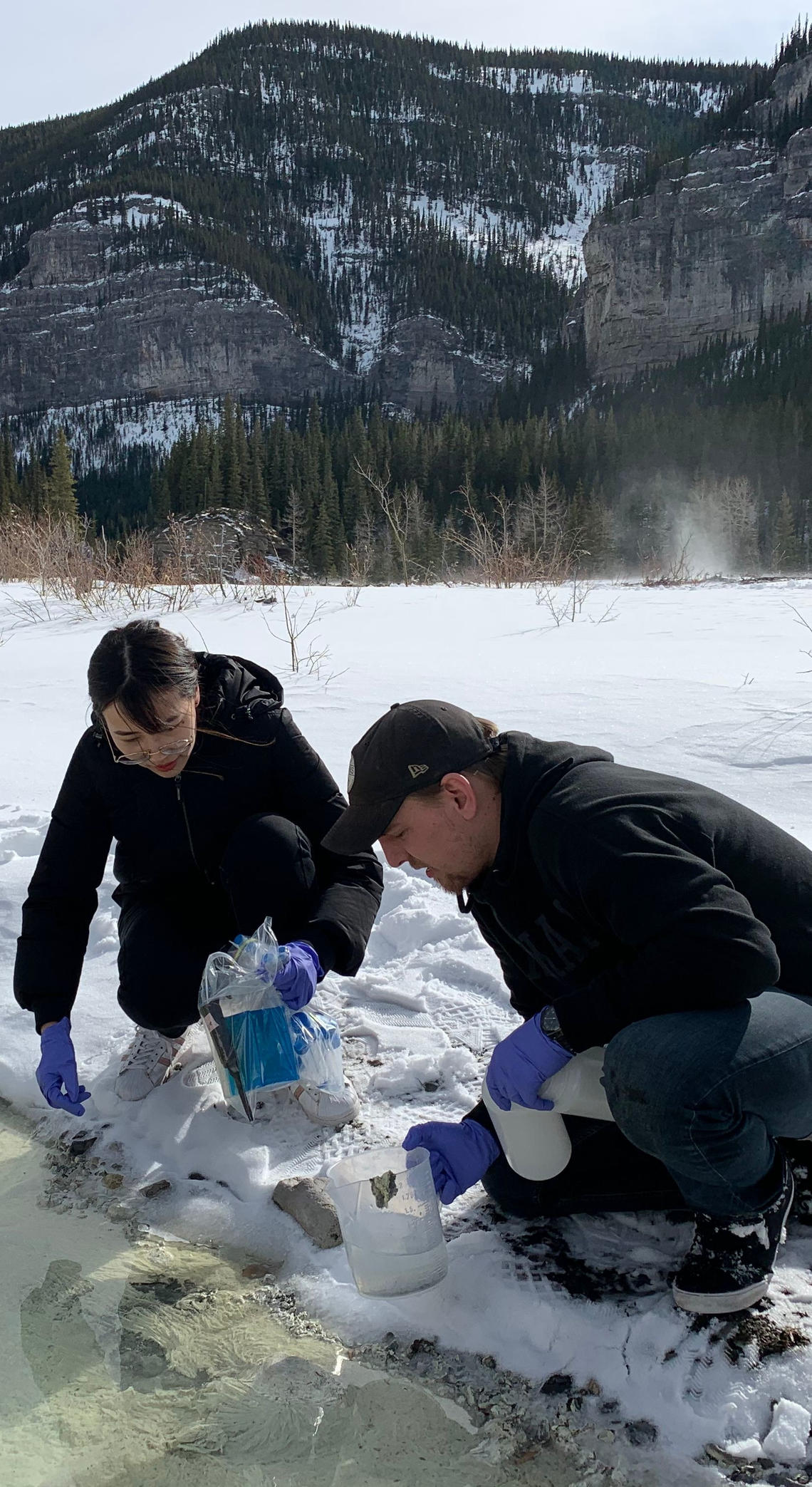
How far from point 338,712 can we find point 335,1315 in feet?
11.7

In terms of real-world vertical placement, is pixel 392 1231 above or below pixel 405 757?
below

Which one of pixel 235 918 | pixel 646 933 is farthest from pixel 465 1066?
pixel 646 933

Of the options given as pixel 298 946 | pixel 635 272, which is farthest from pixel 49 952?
pixel 635 272

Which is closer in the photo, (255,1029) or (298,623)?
(255,1029)

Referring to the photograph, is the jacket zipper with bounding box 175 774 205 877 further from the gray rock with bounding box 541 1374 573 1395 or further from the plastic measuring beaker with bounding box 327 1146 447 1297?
the gray rock with bounding box 541 1374 573 1395

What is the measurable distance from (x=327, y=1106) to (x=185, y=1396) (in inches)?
28.7

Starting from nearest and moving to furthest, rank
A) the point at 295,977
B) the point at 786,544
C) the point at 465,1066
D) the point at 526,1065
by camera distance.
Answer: the point at 526,1065 < the point at 295,977 < the point at 465,1066 < the point at 786,544

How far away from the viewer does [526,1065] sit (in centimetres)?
170

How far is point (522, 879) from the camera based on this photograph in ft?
5.61

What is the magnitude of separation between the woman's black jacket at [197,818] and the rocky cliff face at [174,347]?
332 feet

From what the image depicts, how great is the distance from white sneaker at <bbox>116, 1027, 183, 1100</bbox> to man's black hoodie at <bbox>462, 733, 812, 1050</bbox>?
1.10 m

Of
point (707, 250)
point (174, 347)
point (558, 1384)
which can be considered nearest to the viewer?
point (558, 1384)

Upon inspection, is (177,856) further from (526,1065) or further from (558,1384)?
(558,1384)

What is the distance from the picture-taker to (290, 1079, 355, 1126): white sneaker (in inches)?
90.7
